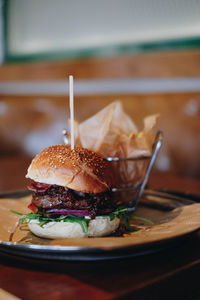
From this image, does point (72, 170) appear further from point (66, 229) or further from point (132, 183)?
point (132, 183)

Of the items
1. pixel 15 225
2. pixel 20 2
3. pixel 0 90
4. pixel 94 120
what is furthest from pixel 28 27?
pixel 15 225

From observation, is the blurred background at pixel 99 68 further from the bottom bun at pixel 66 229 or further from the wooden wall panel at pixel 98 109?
the bottom bun at pixel 66 229

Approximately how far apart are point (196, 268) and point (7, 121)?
3.17m

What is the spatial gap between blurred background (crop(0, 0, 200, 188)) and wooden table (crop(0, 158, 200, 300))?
1293 millimetres

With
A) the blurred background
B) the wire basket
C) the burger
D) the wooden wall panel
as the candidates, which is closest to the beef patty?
the burger

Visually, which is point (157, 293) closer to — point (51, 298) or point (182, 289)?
point (182, 289)

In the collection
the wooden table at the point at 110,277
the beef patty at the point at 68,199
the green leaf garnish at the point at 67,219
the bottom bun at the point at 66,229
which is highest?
the beef patty at the point at 68,199

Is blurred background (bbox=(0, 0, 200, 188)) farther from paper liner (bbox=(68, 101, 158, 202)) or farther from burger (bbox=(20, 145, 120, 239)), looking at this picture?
burger (bbox=(20, 145, 120, 239))

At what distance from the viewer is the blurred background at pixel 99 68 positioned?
9.13 ft

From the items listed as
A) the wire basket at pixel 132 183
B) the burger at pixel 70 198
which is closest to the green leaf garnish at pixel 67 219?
the burger at pixel 70 198

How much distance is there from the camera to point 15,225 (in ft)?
4.00

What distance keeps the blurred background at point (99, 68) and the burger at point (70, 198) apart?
95 cm

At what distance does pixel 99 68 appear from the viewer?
3482mm

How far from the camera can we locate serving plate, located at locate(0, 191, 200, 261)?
0.90 metres
